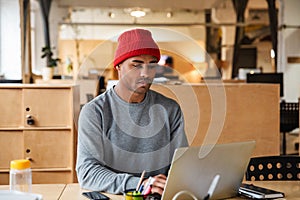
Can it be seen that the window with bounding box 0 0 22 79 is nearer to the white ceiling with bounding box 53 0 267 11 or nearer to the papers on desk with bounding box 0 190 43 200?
the white ceiling with bounding box 53 0 267 11

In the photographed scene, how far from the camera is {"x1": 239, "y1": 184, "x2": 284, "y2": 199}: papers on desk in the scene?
1.73 m

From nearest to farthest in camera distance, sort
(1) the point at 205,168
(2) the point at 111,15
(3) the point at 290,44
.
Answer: (1) the point at 205,168 < (3) the point at 290,44 < (2) the point at 111,15

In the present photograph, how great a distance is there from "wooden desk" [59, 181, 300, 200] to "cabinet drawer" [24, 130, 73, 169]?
2.20 meters

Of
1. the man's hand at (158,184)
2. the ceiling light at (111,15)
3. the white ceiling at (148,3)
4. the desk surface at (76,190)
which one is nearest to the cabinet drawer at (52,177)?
the desk surface at (76,190)

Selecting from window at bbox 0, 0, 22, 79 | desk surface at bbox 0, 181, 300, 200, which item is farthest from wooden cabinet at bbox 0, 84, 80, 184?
window at bbox 0, 0, 22, 79

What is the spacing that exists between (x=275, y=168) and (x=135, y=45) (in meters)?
0.90

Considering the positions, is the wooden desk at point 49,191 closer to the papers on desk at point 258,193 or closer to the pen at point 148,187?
the pen at point 148,187

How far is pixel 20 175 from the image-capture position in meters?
1.58

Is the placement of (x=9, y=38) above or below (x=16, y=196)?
above

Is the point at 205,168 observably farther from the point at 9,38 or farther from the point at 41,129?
the point at 9,38

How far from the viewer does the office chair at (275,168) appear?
2.23m

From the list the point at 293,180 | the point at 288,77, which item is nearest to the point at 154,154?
the point at 293,180

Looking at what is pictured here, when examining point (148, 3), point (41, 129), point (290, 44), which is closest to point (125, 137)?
point (41, 129)

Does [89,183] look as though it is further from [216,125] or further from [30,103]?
[30,103]
